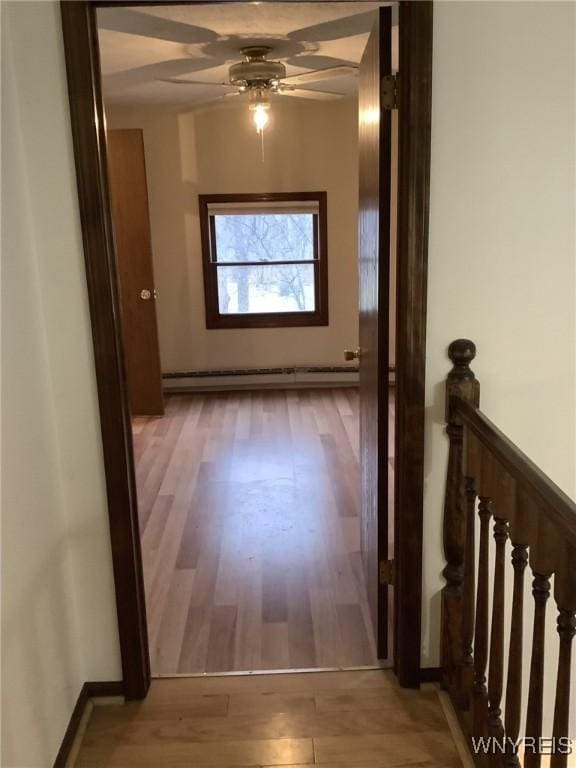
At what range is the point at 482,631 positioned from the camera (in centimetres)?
175

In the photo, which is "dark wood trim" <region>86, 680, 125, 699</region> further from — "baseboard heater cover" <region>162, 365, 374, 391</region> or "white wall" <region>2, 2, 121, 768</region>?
"baseboard heater cover" <region>162, 365, 374, 391</region>

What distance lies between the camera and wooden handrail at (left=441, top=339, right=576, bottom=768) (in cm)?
124

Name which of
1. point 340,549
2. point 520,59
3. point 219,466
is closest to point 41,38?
point 520,59

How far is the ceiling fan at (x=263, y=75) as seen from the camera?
362 centimetres

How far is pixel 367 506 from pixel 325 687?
2.22ft

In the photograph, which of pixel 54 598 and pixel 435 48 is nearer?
pixel 435 48

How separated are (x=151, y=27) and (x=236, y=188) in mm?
2545

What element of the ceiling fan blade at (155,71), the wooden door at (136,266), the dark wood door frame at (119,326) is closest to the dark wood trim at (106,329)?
the dark wood door frame at (119,326)

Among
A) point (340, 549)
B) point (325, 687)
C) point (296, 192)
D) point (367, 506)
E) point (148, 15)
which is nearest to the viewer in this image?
point (325, 687)

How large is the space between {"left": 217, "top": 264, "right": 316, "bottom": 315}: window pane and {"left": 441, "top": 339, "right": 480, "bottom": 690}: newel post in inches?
158

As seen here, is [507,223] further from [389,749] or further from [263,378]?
[263,378]

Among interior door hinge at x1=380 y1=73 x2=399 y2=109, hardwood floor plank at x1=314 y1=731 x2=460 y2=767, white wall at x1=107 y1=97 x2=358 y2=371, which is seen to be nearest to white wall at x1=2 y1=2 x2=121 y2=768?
hardwood floor plank at x1=314 y1=731 x2=460 y2=767

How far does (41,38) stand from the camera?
65.9 inches

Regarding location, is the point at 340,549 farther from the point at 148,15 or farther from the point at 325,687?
the point at 148,15
